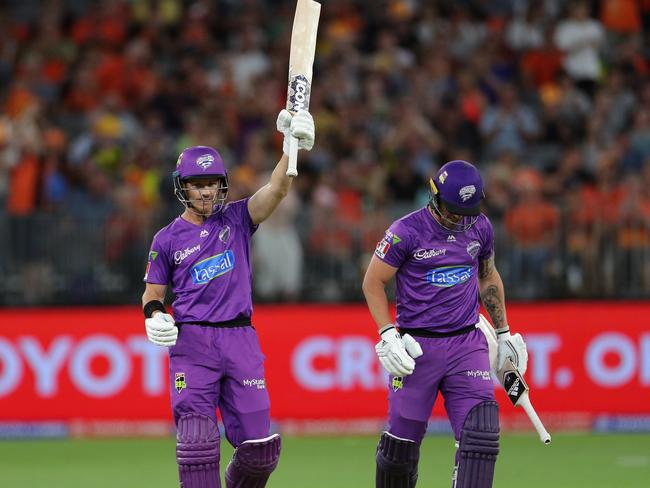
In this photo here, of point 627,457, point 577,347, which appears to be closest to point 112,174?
point 577,347

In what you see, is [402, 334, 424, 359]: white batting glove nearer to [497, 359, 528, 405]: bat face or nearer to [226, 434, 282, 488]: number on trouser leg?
[497, 359, 528, 405]: bat face

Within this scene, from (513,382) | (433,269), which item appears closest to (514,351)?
(513,382)

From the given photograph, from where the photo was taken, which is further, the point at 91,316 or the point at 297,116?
the point at 91,316

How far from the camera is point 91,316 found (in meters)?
14.8

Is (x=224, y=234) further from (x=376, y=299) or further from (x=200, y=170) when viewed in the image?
(x=376, y=299)

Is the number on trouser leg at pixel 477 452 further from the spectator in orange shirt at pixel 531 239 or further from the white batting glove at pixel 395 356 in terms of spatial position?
the spectator in orange shirt at pixel 531 239

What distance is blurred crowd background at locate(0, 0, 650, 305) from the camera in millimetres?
14688

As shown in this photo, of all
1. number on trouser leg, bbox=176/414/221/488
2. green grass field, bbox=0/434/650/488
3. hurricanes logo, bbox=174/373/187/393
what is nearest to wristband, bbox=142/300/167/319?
hurricanes logo, bbox=174/373/187/393

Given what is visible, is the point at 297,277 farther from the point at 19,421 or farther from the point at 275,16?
the point at 275,16

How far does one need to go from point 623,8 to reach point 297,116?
12.2 m

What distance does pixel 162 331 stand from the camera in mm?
8281

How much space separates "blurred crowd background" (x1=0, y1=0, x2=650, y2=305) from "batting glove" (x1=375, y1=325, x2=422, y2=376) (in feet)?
19.6

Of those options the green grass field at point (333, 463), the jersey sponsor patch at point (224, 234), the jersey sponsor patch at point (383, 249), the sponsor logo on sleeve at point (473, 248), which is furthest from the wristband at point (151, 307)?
the green grass field at point (333, 463)

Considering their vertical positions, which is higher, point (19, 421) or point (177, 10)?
point (177, 10)
